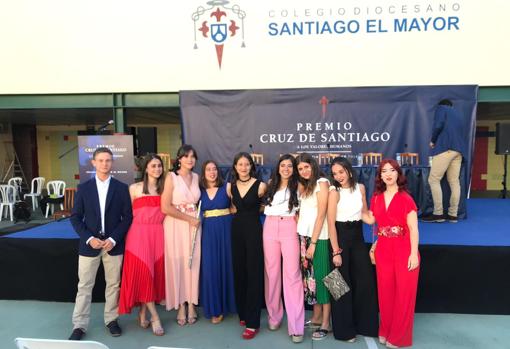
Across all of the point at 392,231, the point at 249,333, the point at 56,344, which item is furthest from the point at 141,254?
the point at 392,231

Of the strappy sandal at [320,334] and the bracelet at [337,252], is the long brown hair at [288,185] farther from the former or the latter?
the strappy sandal at [320,334]

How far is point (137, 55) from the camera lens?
19.2 ft

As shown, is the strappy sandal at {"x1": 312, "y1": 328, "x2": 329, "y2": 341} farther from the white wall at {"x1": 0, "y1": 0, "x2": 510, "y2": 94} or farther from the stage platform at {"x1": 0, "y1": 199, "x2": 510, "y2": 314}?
the white wall at {"x1": 0, "y1": 0, "x2": 510, "y2": 94}

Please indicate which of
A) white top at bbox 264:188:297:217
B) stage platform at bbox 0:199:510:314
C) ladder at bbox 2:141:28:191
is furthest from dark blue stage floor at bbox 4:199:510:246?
ladder at bbox 2:141:28:191

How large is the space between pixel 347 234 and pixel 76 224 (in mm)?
1967

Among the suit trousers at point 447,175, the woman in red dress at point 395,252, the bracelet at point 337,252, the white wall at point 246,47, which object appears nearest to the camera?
the woman in red dress at point 395,252

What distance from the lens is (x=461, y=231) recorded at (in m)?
3.73

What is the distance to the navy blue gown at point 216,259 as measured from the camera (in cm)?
279

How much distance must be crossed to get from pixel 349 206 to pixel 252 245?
77 centimetres

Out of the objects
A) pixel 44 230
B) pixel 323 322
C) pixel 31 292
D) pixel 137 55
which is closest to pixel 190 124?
pixel 137 55

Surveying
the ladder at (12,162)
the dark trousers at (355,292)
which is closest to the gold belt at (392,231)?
the dark trousers at (355,292)

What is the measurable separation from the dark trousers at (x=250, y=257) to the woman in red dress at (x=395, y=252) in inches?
31.9

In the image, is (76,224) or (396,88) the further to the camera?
(396,88)

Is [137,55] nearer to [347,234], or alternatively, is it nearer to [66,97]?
[66,97]
